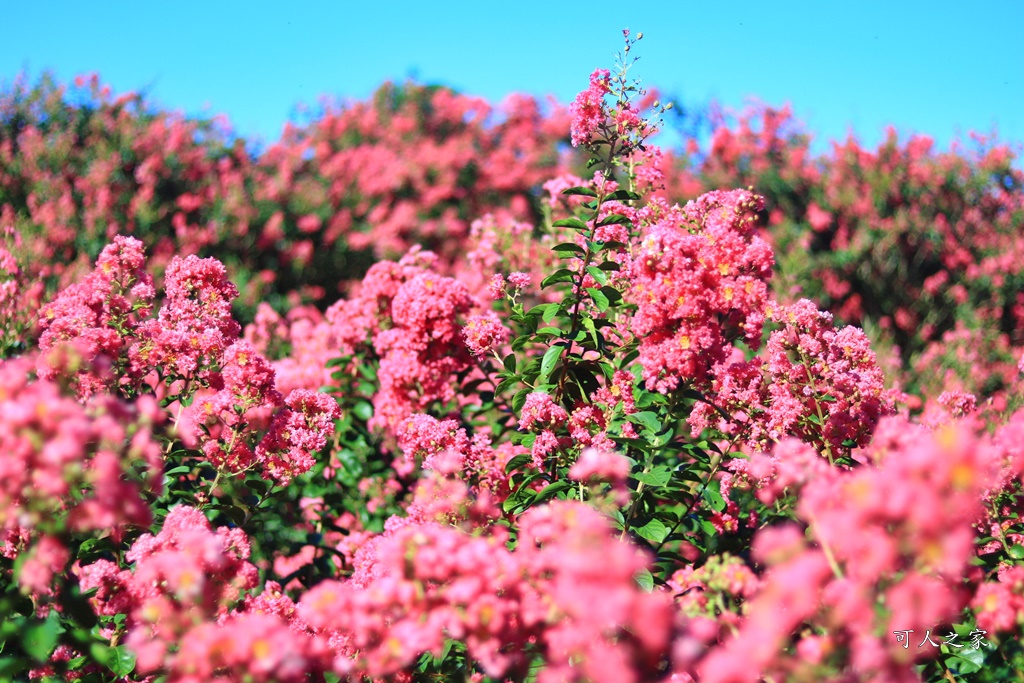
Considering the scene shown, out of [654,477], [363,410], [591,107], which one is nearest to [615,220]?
[591,107]

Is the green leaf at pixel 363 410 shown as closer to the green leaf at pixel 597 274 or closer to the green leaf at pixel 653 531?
the green leaf at pixel 597 274

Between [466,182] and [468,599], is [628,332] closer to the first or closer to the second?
[468,599]

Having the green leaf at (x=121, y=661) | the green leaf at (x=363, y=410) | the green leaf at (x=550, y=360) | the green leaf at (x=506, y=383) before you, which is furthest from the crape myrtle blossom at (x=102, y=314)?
the green leaf at (x=550, y=360)

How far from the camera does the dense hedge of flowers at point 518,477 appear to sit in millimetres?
1243

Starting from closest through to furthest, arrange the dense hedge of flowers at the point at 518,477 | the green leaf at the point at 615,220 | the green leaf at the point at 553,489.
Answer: the dense hedge of flowers at the point at 518,477 < the green leaf at the point at 553,489 < the green leaf at the point at 615,220

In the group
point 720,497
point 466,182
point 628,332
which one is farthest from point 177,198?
point 720,497

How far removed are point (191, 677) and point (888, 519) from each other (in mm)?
1191

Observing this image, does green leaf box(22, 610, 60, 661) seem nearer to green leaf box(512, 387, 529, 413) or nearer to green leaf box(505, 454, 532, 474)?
green leaf box(505, 454, 532, 474)

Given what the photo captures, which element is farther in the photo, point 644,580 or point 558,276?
point 558,276

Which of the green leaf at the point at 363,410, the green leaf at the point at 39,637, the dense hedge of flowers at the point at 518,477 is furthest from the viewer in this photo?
the green leaf at the point at 363,410

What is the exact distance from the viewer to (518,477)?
9.43 ft

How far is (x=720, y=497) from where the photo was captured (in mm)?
2807

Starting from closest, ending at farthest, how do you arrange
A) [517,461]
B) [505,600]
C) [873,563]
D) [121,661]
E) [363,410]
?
[873,563], [505,600], [121,661], [517,461], [363,410]

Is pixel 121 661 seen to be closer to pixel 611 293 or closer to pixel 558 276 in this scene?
pixel 558 276
